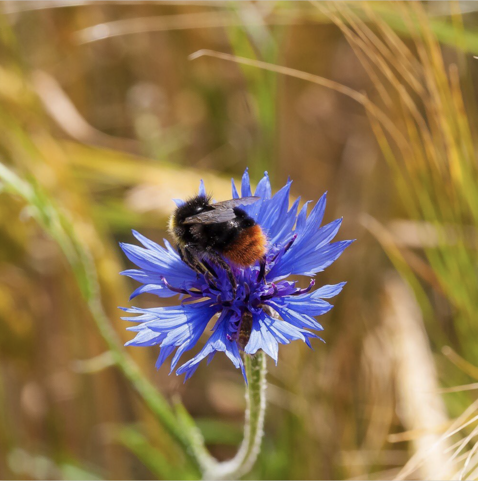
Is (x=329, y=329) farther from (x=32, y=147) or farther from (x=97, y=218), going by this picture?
(x=32, y=147)

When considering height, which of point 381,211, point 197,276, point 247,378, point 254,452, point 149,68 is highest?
point 149,68

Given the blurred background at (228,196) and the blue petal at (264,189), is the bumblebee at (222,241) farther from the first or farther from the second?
the blurred background at (228,196)

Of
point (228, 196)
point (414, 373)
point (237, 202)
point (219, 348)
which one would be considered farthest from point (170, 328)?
point (414, 373)

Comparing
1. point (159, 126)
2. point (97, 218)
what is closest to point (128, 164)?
point (97, 218)

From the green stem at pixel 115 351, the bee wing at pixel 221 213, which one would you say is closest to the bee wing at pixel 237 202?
the bee wing at pixel 221 213

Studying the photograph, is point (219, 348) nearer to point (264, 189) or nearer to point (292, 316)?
point (292, 316)

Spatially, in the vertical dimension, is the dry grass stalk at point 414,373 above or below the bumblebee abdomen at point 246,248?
below
